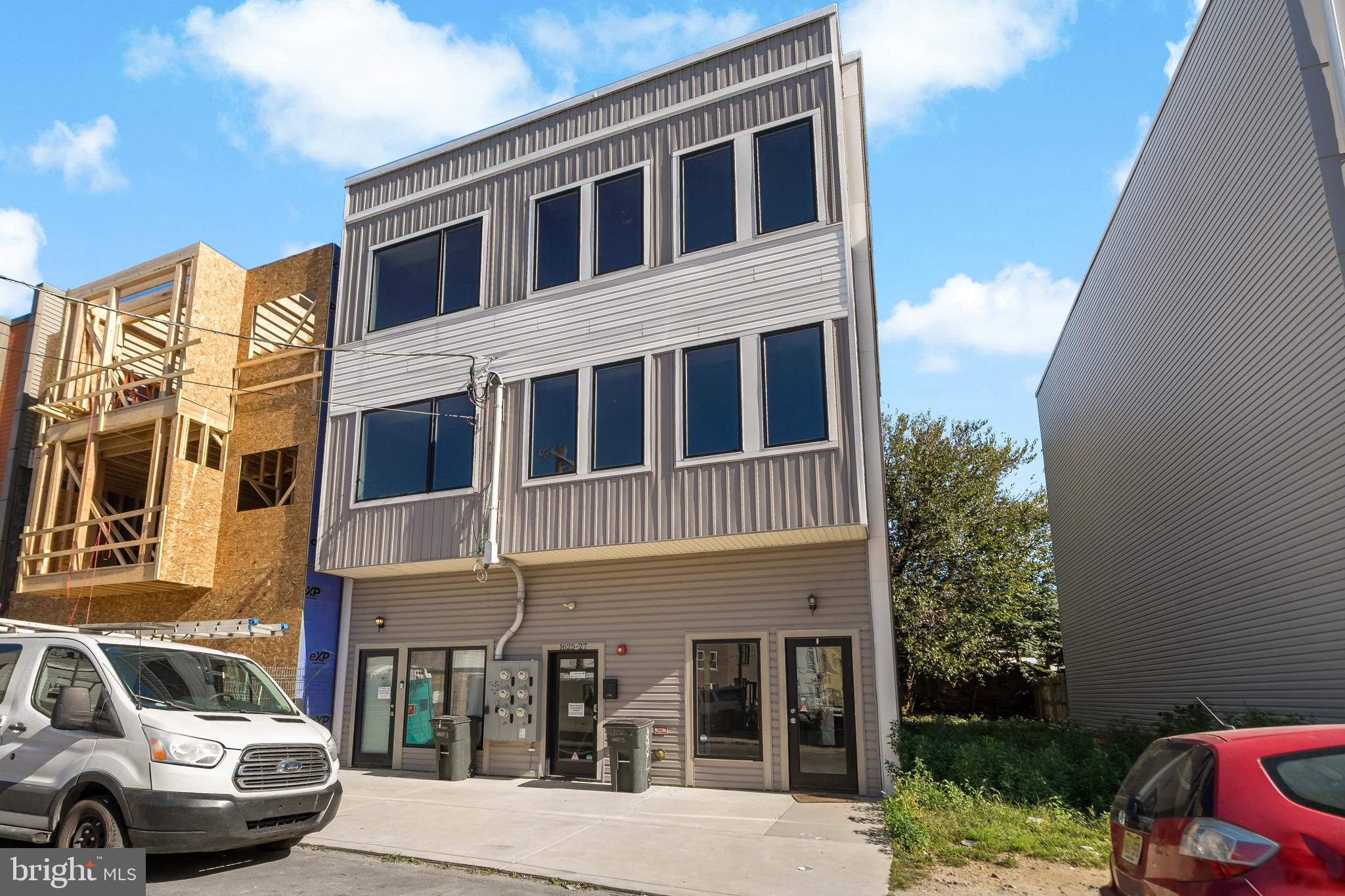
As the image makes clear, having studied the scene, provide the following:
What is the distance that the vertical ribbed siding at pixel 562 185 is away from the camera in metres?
12.9

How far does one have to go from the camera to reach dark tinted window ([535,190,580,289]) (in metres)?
14.4

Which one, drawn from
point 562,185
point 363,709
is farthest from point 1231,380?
point 363,709

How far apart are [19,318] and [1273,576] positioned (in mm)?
26668

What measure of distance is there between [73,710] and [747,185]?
416 inches

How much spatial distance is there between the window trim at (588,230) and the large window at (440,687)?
6352mm

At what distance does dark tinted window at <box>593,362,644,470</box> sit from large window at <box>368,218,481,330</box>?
3.32 m

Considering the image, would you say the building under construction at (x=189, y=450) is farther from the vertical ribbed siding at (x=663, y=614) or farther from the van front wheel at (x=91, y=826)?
the van front wheel at (x=91, y=826)

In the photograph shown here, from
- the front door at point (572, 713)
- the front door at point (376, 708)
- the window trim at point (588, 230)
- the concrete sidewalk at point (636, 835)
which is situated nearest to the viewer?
the concrete sidewalk at point (636, 835)

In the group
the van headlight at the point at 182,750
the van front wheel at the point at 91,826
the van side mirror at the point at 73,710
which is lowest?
the van front wheel at the point at 91,826

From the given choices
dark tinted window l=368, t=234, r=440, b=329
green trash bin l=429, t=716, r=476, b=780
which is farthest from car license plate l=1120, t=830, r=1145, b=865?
dark tinted window l=368, t=234, r=440, b=329

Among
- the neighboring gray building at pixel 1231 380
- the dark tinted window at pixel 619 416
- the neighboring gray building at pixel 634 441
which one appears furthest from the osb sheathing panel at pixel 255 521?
the neighboring gray building at pixel 1231 380

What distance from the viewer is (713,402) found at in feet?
41.2

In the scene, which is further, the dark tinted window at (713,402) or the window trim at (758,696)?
the dark tinted window at (713,402)

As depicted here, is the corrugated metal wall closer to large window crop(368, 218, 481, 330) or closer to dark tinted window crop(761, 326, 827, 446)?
dark tinted window crop(761, 326, 827, 446)
